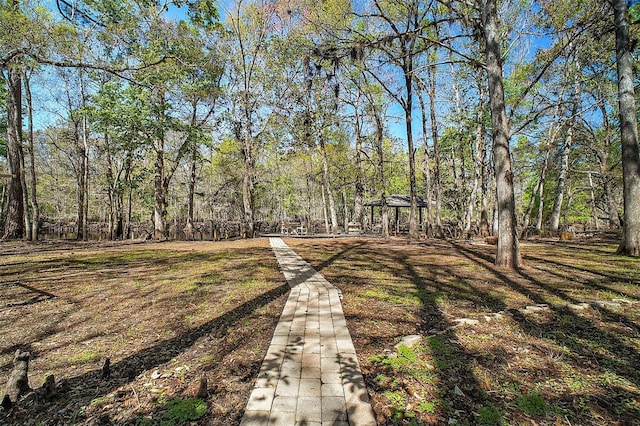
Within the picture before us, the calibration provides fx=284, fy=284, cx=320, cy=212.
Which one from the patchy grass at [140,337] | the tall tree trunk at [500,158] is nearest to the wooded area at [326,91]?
the tall tree trunk at [500,158]

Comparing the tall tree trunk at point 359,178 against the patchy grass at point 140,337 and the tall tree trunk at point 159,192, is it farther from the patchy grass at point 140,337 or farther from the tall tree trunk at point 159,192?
the patchy grass at point 140,337

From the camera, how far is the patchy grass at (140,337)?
6.66 ft

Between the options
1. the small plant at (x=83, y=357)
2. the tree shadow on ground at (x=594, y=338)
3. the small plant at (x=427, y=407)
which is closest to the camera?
the small plant at (x=427, y=407)

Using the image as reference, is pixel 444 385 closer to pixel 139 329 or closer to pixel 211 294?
pixel 139 329

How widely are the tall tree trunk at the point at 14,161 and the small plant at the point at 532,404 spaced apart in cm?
1821

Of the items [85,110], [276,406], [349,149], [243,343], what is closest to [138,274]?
[243,343]

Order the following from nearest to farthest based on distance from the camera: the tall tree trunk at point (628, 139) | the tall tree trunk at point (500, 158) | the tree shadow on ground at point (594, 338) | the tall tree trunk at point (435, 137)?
the tree shadow on ground at point (594, 338), the tall tree trunk at point (500, 158), the tall tree trunk at point (628, 139), the tall tree trunk at point (435, 137)

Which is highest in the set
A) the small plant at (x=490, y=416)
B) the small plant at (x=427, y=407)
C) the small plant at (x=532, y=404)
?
the small plant at (x=532, y=404)

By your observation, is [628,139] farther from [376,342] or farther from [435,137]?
[376,342]

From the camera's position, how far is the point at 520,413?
1.89 m

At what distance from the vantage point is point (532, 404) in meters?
1.98

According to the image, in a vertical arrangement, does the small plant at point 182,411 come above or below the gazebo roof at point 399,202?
below

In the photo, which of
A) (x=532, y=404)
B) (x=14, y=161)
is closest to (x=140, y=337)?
(x=532, y=404)

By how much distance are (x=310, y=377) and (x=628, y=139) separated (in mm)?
10216
